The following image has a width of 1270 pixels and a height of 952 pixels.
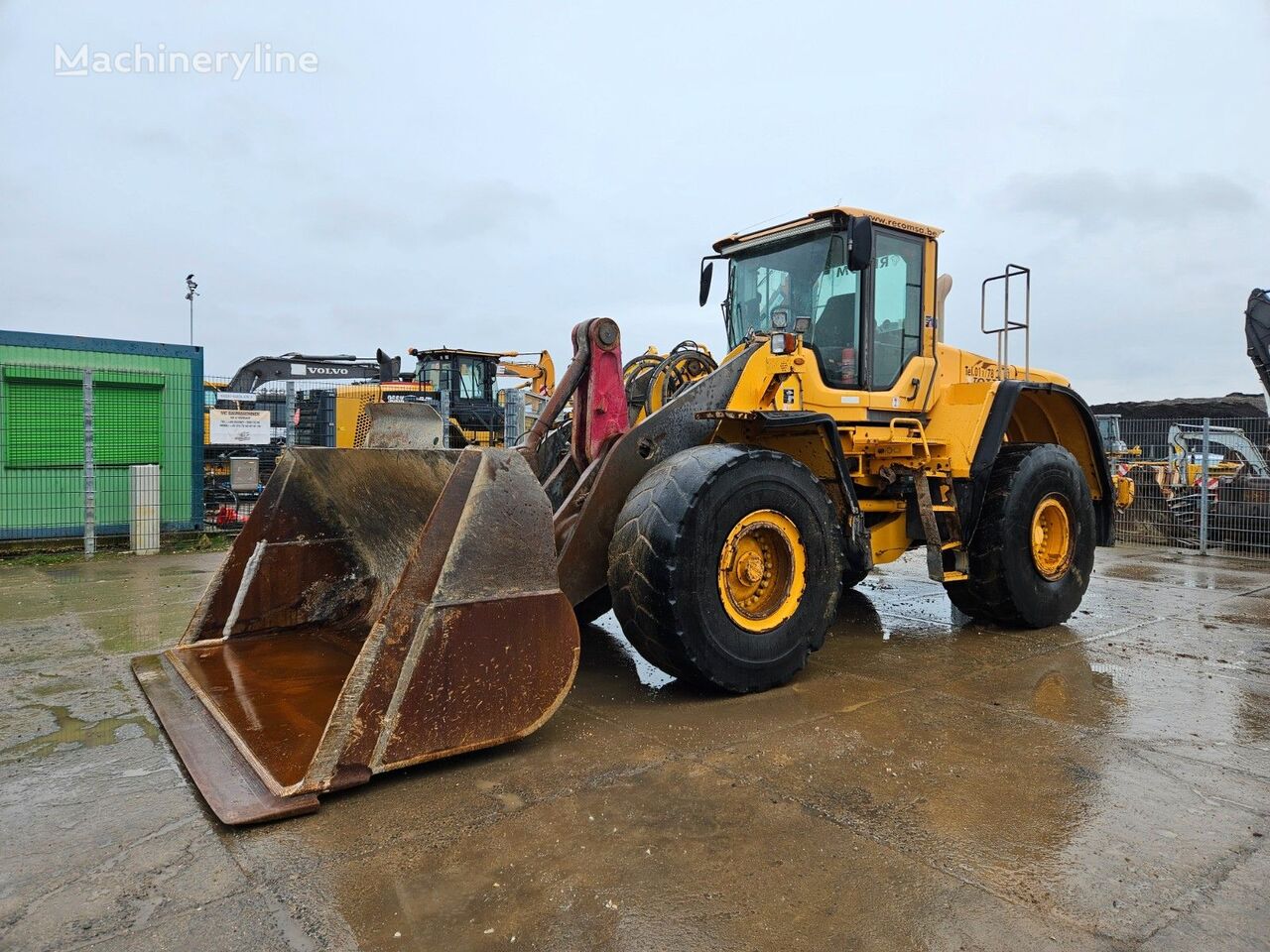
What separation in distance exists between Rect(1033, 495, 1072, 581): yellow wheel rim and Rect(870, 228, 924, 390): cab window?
1.53 metres

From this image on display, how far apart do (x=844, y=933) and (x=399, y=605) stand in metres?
1.83

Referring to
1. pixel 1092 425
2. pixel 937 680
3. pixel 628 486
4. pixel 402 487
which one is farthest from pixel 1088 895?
pixel 1092 425

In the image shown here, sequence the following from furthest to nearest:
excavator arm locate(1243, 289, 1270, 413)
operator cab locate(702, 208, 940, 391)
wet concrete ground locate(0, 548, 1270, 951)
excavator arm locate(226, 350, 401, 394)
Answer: excavator arm locate(226, 350, 401, 394) → excavator arm locate(1243, 289, 1270, 413) → operator cab locate(702, 208, 940, 391) → wet concrete ground locate(0, 548, 1270, 951)

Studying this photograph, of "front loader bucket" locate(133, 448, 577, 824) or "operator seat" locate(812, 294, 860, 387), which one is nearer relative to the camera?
"front loader bucket" locate(133, 448, 577, 824)

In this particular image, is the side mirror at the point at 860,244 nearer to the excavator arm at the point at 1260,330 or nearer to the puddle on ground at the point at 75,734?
the puddle on ground at the point at 75,734

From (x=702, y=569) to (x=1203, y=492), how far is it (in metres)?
9.82

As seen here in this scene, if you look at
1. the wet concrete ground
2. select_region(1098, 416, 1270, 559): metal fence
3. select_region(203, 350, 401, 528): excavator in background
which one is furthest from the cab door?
select_region(203, 350, 401, 528): excavator in background

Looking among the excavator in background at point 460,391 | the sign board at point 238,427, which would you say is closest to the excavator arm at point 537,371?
the excavator in background at point 460,391

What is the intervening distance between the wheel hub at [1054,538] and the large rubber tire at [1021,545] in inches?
1.1

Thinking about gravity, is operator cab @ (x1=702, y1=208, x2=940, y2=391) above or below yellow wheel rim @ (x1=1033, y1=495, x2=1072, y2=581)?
above

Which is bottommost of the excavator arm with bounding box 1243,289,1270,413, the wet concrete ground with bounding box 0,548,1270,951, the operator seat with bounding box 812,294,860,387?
the wet concrete ground with bounding box 0,548,1270,951

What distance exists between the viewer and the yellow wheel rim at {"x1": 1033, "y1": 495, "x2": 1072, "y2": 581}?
6.08 metres

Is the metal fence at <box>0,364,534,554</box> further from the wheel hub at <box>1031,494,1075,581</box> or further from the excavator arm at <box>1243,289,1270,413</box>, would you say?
the excavator arm at <box>1243,289,1270,413</box>

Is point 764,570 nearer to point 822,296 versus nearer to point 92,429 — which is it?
point 822,296
